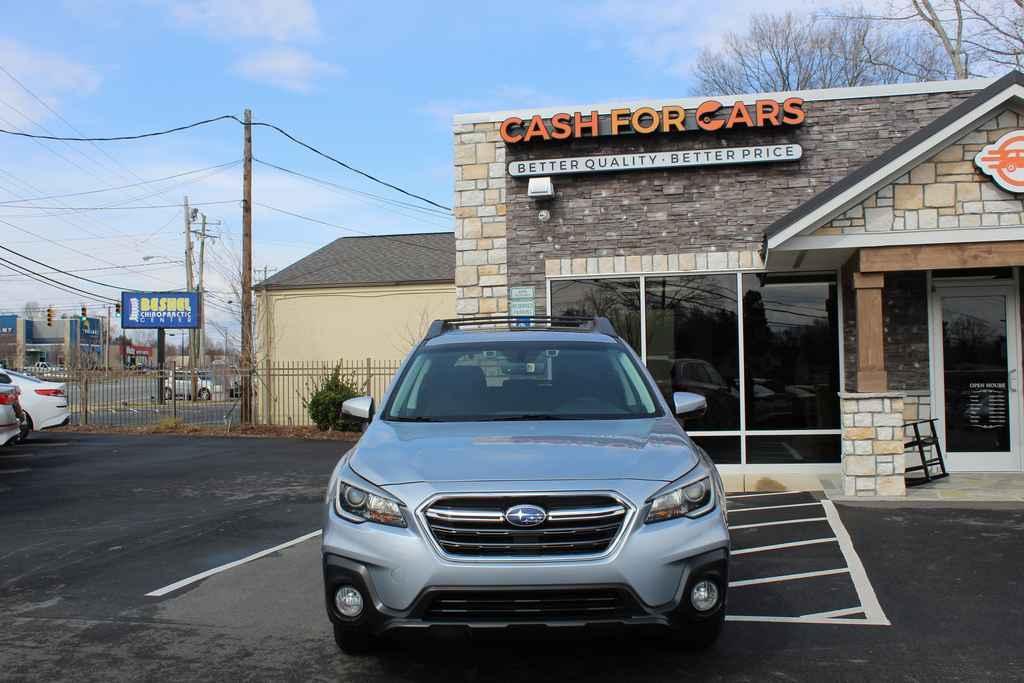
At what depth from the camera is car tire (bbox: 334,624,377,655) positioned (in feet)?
14.1

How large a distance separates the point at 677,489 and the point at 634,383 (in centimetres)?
147

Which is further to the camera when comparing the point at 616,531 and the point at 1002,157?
the point at 1002,157

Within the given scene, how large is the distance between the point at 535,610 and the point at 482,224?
943 cm

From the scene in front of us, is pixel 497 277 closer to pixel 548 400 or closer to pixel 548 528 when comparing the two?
pixel 548 400

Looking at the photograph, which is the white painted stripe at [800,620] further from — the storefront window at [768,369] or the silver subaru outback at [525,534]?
the storefront window at [768,369]

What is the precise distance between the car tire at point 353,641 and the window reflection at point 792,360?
8.25 m

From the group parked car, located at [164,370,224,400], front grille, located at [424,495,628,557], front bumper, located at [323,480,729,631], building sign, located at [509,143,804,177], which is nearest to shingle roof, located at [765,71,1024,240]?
building sign, located at [509,143,804,177]

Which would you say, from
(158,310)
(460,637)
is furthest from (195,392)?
(460,637)

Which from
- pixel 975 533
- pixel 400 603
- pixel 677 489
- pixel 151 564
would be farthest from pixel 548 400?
pixel 975 533

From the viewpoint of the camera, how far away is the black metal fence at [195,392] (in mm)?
23250

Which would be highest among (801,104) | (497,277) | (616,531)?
(801,104)

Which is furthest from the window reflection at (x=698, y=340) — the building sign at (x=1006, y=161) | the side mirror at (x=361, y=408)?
the side mirror at (x=361, y=408)

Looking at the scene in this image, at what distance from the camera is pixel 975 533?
25.6ft

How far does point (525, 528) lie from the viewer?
3.85 m
